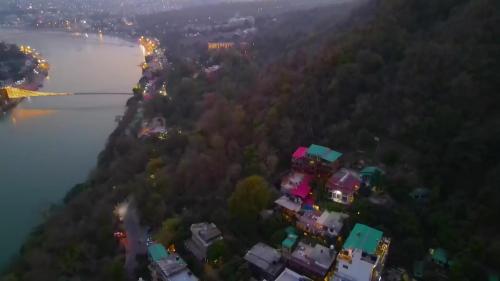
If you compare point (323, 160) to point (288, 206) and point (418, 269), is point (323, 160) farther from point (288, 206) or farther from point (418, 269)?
point (418, 269)

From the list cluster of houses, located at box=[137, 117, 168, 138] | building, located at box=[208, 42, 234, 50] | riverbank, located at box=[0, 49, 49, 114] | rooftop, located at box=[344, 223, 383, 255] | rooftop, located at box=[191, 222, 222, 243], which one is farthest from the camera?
building, located at box=[208, 42, 234, 50]

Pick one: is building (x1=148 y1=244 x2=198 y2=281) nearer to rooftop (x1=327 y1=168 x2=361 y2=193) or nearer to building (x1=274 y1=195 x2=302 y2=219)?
building (x1=274 y1=195 x2=302 y2=219)

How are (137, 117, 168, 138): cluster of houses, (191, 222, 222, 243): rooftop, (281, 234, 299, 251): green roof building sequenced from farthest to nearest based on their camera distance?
(137, 117, 168, 138): cluster of houses → (191, 222, 222, 243): rooftop → (281, 234, 299, 251): green roof building

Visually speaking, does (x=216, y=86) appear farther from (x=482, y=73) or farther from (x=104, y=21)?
(x=104, y=21)

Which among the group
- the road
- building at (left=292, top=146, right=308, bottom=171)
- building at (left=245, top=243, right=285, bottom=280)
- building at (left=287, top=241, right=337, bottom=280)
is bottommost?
the road

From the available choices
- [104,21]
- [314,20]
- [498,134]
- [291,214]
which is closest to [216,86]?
[291,214]

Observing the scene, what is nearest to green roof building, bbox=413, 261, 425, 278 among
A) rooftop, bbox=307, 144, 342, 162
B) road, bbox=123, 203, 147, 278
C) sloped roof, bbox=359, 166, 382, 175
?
sloped roof, bbox=359, 166, 382, 175

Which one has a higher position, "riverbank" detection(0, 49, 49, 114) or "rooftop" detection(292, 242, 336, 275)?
"rooftop" detection(292, 242, 336, 275)
